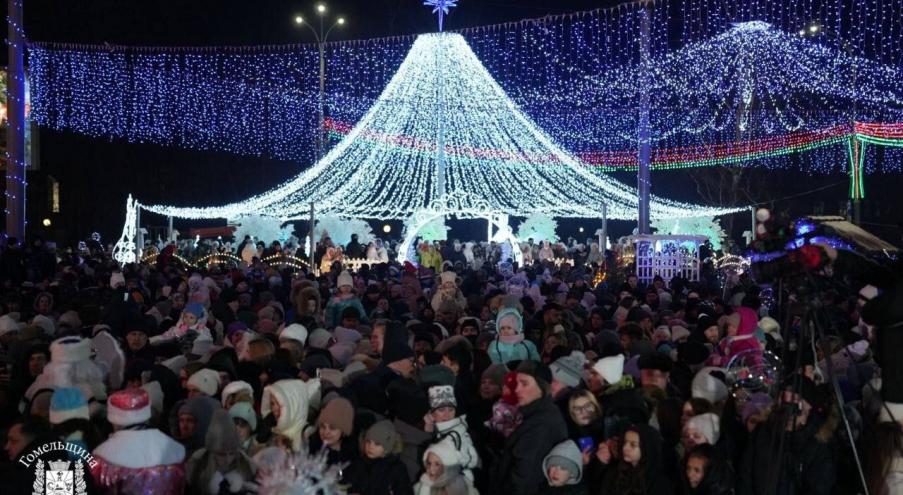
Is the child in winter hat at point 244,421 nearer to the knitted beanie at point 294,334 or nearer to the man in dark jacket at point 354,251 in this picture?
the knitted beanie at point 294,334

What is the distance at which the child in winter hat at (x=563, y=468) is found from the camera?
517 centimetres

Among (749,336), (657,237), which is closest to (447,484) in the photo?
(749,336)

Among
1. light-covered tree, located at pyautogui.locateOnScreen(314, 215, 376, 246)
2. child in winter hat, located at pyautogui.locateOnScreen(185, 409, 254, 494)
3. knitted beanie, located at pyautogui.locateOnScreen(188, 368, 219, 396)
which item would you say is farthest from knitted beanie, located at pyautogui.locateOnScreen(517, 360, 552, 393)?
light-covered tree, located at pyautogui.locateOnScreen(314, 215, 376, 246)

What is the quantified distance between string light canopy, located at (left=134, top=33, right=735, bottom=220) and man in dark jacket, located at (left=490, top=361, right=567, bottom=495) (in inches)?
748

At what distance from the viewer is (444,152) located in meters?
28.1

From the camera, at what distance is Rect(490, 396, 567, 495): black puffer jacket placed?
17.4 feet

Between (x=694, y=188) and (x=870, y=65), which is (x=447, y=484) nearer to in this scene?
(x=870, y=65)

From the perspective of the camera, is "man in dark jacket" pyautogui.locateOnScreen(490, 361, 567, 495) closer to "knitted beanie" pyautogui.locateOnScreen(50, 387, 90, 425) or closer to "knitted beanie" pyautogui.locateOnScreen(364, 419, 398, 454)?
"knitted beanie" pyautogui.locateOnScreen(364, 419, 398, 454)

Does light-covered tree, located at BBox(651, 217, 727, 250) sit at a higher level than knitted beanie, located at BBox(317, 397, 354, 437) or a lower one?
higher

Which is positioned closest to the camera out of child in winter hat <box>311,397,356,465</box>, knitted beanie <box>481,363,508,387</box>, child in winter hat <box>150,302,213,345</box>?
child in winter hat <box>311,397,356,465</box>

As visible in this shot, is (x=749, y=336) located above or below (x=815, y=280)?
below

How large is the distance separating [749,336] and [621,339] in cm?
152

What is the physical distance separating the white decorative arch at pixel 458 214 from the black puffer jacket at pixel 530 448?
19.2m

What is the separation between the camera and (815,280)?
4.75 m
